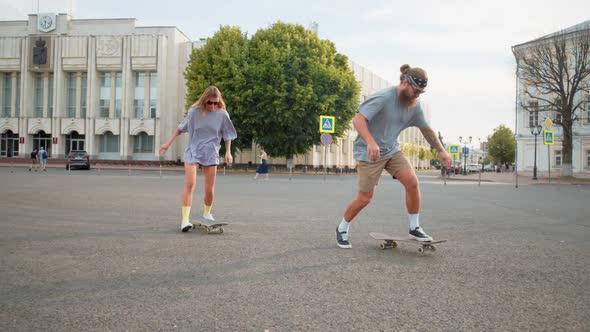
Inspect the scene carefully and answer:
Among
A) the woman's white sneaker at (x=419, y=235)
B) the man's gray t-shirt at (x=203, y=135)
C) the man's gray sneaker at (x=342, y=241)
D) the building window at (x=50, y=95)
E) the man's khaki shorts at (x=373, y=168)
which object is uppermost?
the building window at (x=50, y=95)

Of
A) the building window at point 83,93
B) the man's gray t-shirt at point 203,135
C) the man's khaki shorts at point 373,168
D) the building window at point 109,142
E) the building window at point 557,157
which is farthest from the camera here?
the building window at point 109,142

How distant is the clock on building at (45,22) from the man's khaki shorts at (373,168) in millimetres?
60785

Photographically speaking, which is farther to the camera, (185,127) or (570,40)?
(570,40)

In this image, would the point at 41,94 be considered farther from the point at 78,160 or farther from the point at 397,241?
the point at 397,241

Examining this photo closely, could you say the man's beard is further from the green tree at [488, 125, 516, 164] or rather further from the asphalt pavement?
the green tree at [488, 125, 516, 164]

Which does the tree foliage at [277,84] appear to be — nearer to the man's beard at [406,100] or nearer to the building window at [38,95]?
the building window at [38,95]

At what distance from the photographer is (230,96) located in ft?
126

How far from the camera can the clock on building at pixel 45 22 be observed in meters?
55.8

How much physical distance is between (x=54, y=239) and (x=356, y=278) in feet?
12.7

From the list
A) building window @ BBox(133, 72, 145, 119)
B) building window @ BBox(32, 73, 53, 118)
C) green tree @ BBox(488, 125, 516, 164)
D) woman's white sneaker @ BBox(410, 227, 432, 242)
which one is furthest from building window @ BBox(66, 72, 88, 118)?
green tree @ BBox(488, 125, 516, 164)

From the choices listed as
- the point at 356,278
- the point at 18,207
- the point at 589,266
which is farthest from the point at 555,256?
the point at 18,207

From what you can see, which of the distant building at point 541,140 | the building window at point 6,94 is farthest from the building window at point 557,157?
the building window at point 6,94

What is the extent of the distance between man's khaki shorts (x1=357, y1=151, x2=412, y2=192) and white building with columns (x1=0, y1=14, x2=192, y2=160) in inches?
2028

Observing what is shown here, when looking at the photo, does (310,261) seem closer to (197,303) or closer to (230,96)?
(197,303)
